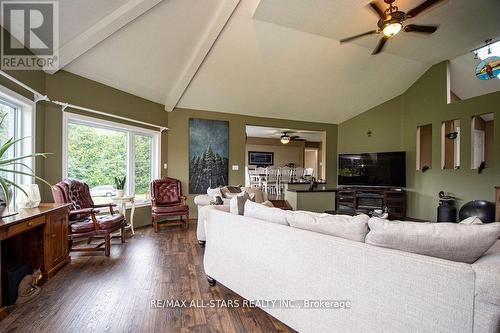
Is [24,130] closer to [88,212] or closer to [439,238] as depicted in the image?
[88,212]

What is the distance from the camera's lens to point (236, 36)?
3.98 metres

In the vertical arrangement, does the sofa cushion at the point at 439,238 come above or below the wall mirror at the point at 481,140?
below

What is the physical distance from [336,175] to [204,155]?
4.17 meters

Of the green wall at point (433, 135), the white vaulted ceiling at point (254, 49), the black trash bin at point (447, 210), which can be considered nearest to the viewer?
the white vaulted ceiling at point (254, 49)

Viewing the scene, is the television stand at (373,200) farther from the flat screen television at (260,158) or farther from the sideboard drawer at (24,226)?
the sideboard drawer at (24,226)

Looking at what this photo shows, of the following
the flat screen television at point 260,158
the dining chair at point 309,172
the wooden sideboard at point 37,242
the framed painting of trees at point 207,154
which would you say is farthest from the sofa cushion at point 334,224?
the flat screen television at point 260,158

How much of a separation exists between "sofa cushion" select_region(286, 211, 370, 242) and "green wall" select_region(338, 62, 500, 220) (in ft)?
16.1

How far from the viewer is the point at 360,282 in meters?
1.31

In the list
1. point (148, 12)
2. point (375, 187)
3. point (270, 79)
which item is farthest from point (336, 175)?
point (148, 12)

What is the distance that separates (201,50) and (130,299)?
149 inches

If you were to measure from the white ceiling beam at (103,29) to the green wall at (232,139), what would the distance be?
2.34 m

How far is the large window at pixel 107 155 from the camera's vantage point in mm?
3814

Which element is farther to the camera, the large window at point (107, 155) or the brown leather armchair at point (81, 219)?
the large window at point (107, 155)

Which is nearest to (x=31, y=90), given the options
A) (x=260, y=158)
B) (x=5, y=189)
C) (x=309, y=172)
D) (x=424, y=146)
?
(x=5, y=189)
